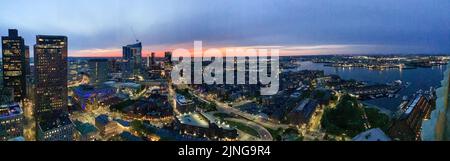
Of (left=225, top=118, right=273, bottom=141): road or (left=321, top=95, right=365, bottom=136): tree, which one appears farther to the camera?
(left=321, top=95, right=365, bottom=136): tree

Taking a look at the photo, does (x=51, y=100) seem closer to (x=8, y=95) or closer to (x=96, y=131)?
(x=8, y=95)

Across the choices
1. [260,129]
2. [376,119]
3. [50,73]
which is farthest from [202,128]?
[50,73]

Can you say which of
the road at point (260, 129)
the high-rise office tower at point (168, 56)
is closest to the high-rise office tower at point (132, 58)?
the high-rise office tower at point (168, 56)

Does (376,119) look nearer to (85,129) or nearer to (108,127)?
(108,127)

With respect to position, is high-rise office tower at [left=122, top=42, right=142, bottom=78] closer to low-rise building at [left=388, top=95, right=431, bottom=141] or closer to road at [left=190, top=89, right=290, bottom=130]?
road at [left=190, top=89, right=290, bottom=130]

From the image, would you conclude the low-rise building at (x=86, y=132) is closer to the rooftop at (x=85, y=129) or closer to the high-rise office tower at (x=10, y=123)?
the rooftop at (x=85, y=129)

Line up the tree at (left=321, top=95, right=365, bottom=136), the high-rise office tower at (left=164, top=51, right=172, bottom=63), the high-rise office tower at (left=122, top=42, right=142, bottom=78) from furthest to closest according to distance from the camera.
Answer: the high-rise office tower at (left=164, top=51, right=172, bottom=63) → the high-rise office tower at (left=122, top=42, right=142, bottom=78) → the tree at (left=321, top=95, right=365, bottom=136)

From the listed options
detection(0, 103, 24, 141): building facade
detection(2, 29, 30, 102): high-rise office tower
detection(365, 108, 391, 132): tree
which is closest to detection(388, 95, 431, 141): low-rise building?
detection(365, 108, 391, 132): tree
